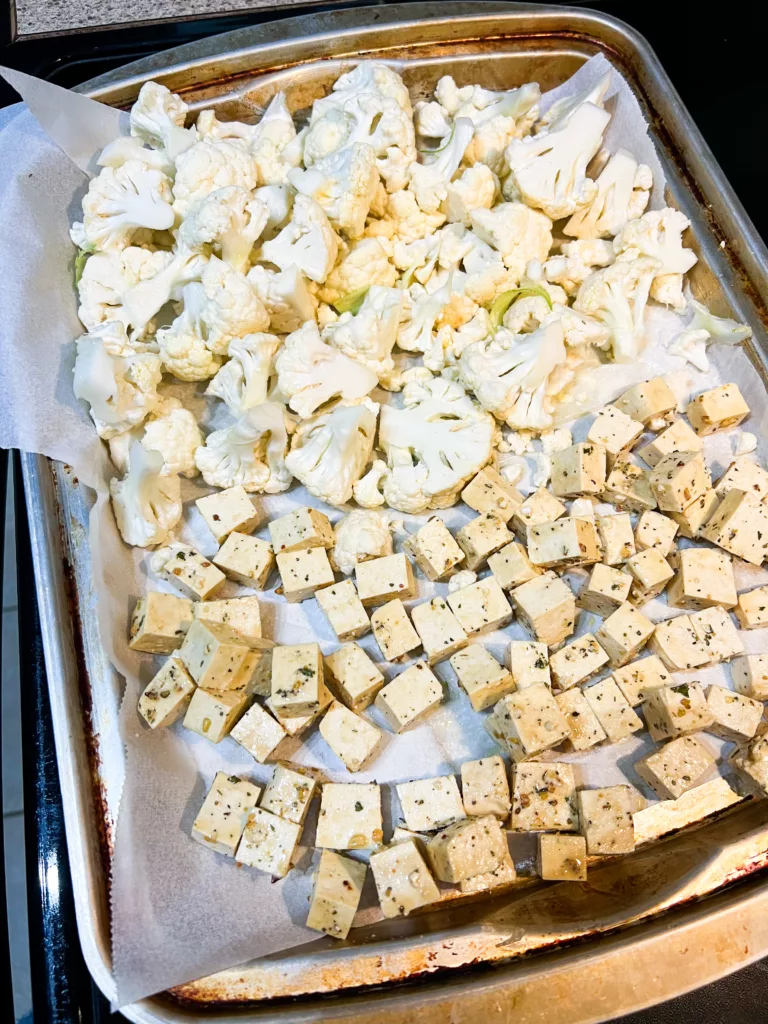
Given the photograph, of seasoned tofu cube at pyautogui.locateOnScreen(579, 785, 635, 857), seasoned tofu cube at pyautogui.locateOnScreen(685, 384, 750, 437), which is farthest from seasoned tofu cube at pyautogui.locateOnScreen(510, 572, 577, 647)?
seasoned tofu cube at pyautogui.locateOnScreen(685, 384, 750, 437)

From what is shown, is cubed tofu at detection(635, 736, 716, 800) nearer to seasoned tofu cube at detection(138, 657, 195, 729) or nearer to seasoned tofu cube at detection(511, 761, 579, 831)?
seasoned tofu cube at detection(511, 761, 579, 831)

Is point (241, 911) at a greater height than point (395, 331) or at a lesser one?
lesser

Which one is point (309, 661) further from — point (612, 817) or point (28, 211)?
point (28, 211)

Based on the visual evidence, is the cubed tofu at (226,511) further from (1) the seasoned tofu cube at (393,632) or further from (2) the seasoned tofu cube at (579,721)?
(2) the seasoned tofu cube at (579,721)

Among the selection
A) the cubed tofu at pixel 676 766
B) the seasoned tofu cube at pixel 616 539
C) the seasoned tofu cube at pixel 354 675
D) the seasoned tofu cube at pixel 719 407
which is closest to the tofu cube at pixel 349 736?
the seasoned tofu cube at pixel 354 675

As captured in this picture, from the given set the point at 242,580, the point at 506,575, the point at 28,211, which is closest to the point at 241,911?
the point at 242,580

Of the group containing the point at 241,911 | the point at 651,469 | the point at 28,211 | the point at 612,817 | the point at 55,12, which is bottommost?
the point at 241,911


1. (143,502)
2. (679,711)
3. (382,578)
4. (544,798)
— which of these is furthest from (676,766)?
(143,502)
